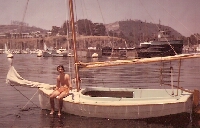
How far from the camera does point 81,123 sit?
11961mm

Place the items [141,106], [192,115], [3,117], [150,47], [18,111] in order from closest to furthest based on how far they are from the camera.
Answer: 1. [141,106]
2. [192,115]
3. [3,117]
4. [18,111]
5. [150,47]

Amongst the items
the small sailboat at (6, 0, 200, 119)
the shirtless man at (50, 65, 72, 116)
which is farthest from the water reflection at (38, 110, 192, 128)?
the shirtless man at (50, 65, 72, 116)

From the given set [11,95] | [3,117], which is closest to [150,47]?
[11,95]

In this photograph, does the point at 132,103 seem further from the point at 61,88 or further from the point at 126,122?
the point at 61,88

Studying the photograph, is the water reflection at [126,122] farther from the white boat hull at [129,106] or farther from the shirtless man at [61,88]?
the shirtless man at [61,88]

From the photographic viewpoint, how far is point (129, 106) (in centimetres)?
1136

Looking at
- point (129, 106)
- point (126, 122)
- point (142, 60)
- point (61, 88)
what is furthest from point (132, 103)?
point (61, 88)

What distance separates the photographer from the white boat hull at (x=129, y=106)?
36.8ft

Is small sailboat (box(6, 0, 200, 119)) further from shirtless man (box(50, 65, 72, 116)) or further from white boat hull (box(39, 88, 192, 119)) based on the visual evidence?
shirtless man (box(50, 65, 72, 116))

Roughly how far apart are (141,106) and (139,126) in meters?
0.89

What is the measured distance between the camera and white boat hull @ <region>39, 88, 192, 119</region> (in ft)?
36.8

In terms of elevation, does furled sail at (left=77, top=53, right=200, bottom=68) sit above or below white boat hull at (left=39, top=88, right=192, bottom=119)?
above

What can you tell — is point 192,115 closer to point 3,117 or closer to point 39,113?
point 39,113

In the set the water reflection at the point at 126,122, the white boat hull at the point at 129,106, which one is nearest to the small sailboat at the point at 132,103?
the white boat hull at the point at 129,106
